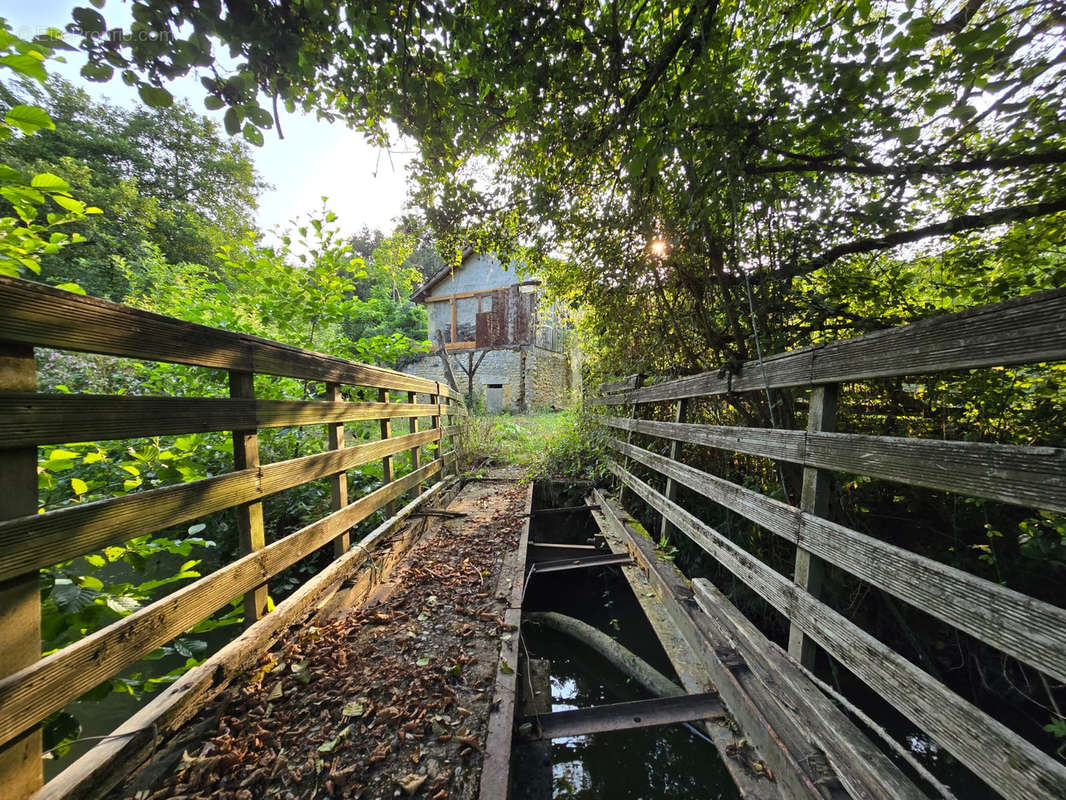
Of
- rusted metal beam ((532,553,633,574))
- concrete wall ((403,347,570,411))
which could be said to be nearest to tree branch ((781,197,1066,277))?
rusted metal beam ((532,553,633,574))

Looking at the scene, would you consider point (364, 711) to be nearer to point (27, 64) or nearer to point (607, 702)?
point (607, 702)

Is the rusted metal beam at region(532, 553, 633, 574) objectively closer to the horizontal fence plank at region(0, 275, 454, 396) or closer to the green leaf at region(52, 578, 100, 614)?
the horizontal fence plank at region(0, 275, 454, 396)

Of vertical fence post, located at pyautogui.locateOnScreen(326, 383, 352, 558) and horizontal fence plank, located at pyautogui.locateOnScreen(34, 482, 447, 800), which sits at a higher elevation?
vertical fence post, located at pyautogui.locateOnScreen(326, 383, 352, 558)

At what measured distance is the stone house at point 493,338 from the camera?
15.8m

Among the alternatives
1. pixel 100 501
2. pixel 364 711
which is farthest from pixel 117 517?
pixel 364 711

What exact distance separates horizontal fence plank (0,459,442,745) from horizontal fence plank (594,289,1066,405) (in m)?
2.45

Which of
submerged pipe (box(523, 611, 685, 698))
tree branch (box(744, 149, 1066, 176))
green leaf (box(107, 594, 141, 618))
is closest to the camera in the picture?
green leaf (box(107, 594, 141, 618))

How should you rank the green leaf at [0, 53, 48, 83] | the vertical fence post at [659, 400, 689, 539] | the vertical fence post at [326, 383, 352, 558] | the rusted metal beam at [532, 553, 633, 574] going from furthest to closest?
the rusted metal beam at [532, 553, 633, 574]
the vertical fence post at [659, 400, 689, 539]
the vertical fence post at [326, 383, 352, 558]
the green leaf at [0, 53, 48, 83]

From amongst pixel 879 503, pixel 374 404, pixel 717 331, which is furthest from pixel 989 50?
pixel 374 404

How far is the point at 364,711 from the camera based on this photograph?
66.2 inches

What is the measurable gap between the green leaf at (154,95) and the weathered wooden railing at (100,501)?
0.83 metres

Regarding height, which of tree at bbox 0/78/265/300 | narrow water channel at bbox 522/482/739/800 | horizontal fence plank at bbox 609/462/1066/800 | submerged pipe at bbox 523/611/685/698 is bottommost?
narrow water channel at bbox 522/482/739/800

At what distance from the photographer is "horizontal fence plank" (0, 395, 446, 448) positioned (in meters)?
1.02

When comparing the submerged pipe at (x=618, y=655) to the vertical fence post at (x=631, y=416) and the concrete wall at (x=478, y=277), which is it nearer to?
the vertical fence post at (x=631, y=416)
